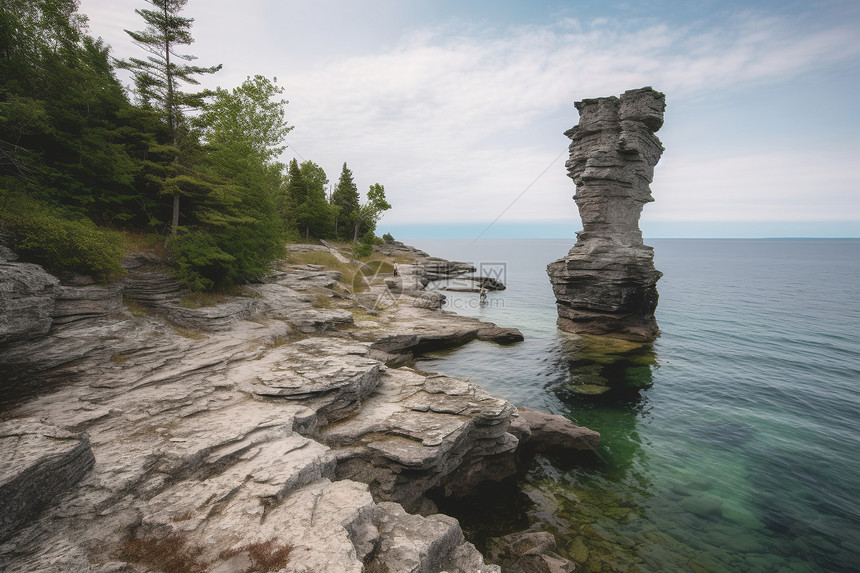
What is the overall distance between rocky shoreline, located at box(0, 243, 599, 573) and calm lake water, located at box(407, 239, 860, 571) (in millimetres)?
1970

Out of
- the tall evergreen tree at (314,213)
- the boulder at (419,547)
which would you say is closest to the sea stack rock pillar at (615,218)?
the boulder at (419,547)

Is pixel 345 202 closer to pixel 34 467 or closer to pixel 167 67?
pixel 167 67

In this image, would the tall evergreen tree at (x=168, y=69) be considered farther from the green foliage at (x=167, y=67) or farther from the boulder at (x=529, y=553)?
the boulder at (x=529, y=553)

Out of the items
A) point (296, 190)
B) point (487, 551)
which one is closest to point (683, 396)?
point (487, 551)

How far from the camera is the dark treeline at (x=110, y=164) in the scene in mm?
14328

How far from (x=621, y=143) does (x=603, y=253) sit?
35.6ft

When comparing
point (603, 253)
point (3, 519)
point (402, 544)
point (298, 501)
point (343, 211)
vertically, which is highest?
point (343, 211)

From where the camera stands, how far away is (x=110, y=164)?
17938 millimetres

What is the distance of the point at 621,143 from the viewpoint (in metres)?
32.9

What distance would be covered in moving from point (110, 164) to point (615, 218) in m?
40.0

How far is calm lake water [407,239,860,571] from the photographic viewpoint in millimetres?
11461

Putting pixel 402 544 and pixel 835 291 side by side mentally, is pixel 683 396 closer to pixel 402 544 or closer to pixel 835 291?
pixel 402 544

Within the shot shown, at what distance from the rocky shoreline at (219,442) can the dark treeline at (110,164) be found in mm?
1975

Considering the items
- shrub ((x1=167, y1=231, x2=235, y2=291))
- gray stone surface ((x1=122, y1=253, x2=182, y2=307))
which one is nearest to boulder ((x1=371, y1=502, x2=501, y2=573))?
gray stone surface ((x1=122, y1=253, x2=182, y2=307))
